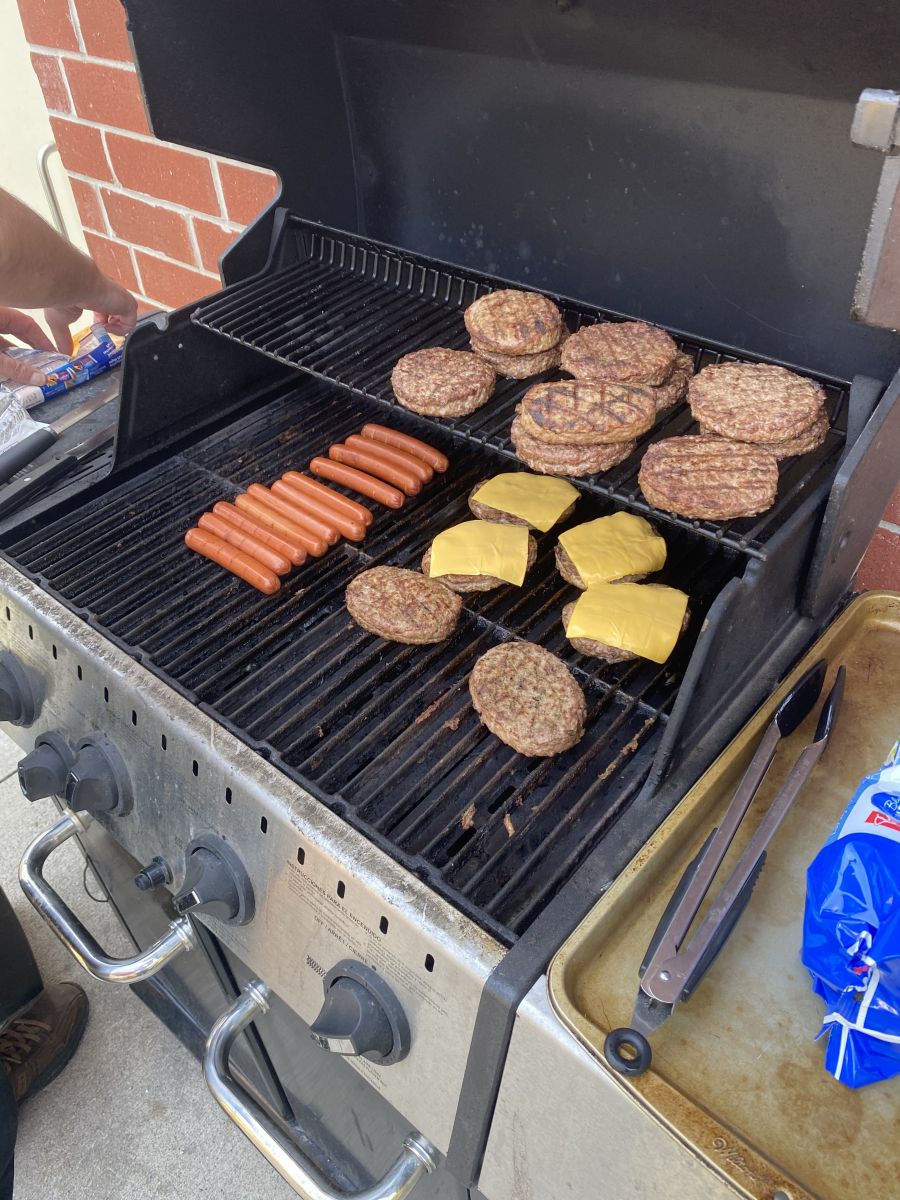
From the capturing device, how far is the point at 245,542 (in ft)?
5.86

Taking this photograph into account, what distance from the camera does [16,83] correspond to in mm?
3820

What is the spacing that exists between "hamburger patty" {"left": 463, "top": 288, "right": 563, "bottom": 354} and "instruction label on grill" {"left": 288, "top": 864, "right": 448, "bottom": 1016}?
1100 millimetres

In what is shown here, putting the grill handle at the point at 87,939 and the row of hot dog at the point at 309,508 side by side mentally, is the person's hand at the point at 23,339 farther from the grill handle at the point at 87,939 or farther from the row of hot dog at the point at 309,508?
the grill handle at the point at 87,939

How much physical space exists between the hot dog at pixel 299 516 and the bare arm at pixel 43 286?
3.05 feet

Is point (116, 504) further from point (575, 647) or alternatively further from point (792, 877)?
point (792, 877)

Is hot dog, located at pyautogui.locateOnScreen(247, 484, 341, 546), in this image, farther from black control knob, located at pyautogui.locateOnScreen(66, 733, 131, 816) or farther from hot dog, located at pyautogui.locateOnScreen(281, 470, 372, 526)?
black control knob, located at pyautogui.locateOnScreen(66, 733, 131, 816)

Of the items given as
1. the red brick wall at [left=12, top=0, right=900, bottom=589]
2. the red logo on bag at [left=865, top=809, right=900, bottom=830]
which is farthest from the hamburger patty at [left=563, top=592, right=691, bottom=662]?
the red brick wall at [left=12, top=0, right=900, bottom=589]

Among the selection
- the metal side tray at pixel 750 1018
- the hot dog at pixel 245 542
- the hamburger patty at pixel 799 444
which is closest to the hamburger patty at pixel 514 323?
the hamburger patty at pixel 799 444

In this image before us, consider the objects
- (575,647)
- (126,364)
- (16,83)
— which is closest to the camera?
(575,647)

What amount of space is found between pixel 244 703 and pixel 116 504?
2.54 ft

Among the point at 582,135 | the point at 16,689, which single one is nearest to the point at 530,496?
the point at 582,135

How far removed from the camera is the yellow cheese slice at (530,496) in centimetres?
175

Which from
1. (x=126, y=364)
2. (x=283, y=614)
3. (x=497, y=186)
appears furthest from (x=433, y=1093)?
(x=497, y=186)

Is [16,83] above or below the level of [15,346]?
above
